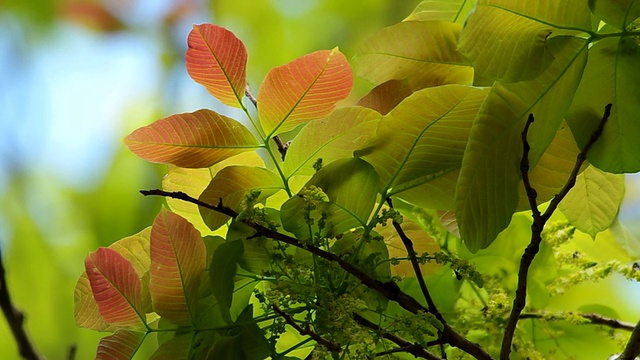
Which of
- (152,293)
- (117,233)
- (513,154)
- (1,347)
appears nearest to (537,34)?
(513,154)

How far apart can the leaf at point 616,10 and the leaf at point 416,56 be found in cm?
9

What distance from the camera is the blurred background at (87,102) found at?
3.94 ft

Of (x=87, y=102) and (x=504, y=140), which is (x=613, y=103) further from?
(x=87, y=102)

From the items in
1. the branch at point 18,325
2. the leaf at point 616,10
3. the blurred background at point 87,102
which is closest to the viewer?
the leaf at point 616,10

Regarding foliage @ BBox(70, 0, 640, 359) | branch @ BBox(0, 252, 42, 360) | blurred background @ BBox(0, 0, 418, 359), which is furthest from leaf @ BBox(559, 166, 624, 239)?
blurred background @ BBox(0, 0, 418, 359)

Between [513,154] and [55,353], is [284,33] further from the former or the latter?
[513,154]

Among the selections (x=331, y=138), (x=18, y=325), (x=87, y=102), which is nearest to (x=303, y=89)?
(x=331, y=138)

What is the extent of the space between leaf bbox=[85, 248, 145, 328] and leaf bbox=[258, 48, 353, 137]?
0.09m

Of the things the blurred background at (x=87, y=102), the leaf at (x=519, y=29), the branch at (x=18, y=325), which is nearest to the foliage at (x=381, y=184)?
the leaf at (x=519, y=29)

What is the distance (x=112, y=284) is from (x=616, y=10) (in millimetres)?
246

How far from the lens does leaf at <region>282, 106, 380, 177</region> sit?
0.30 metres

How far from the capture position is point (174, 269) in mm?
301

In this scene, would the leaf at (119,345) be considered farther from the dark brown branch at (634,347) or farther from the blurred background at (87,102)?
the blurred background at (87,102)

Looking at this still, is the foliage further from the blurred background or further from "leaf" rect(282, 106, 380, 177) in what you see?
the blurred background
